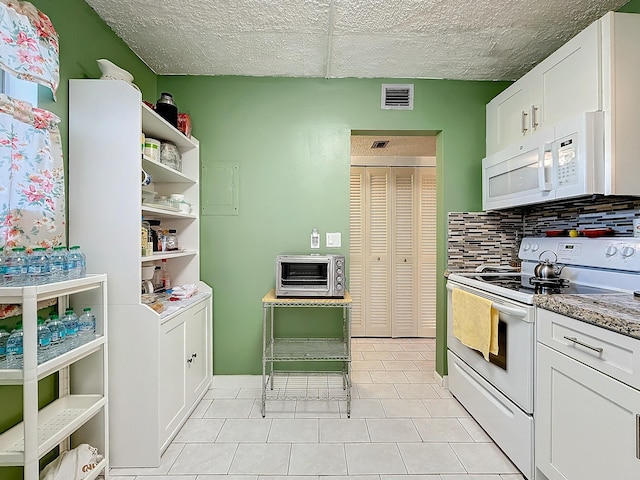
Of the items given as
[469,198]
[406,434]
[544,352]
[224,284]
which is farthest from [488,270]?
[224,284]

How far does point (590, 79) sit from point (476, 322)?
1327 millimetres

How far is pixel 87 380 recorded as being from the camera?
159 cm

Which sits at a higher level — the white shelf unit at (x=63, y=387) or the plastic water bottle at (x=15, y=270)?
the plastic water bottle at (x=15, y=270)

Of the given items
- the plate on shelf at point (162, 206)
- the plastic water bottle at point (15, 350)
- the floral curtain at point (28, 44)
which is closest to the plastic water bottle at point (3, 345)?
the plastic water bottle at point (15, 350)

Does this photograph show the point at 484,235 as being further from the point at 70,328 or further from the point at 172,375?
the point at 70,328

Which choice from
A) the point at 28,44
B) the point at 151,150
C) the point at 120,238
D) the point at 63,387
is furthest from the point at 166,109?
the point at 63,387

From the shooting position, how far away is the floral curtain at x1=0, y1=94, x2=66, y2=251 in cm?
129

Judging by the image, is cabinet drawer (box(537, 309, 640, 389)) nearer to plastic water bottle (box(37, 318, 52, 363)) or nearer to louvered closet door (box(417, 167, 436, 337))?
plastic water bottle (box(37, 318, 52, 363))

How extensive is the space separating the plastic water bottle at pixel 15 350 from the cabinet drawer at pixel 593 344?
2.02 meters

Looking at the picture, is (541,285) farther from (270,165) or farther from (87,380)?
(87,380)

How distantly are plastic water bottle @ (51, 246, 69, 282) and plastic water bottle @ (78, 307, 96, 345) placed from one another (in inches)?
8.4

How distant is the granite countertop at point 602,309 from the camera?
3.51ft

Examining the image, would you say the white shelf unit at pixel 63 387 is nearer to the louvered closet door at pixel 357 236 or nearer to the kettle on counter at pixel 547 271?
the kettle on counter at pixel 547 271

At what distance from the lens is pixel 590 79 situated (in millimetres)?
A: 1590
